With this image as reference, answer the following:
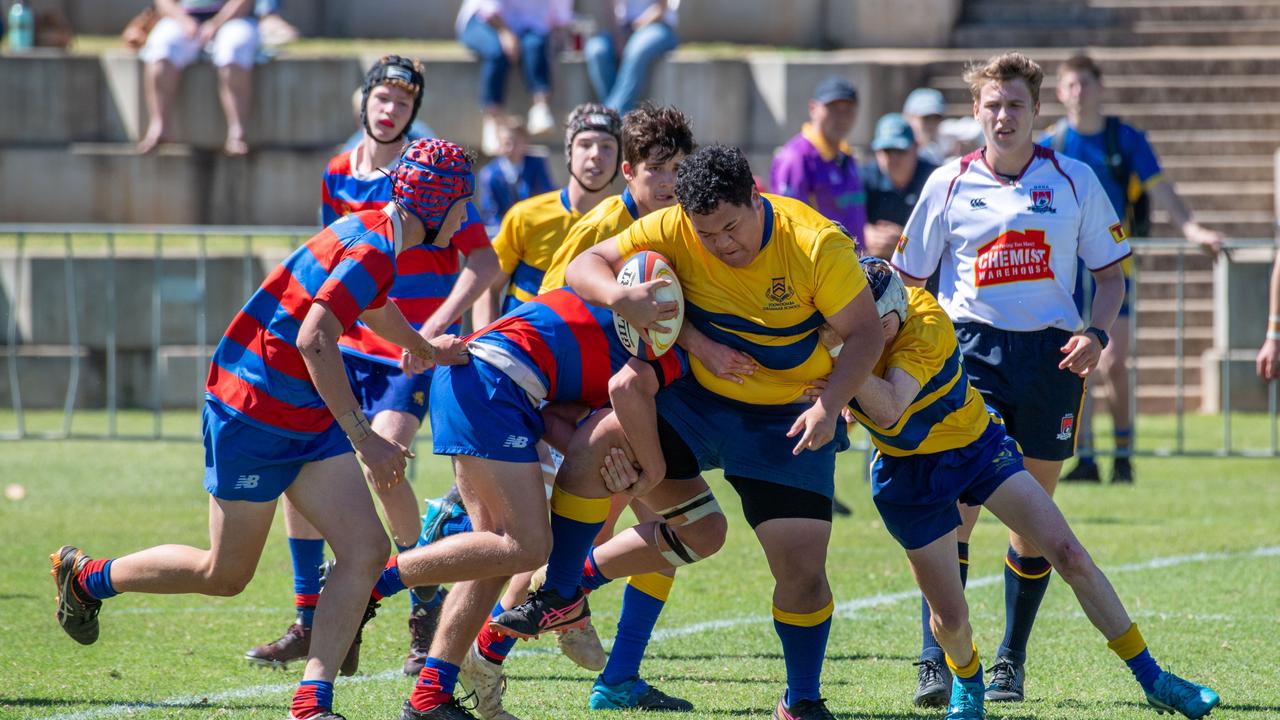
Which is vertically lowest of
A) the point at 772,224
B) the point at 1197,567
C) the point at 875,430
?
the point at 1197,567

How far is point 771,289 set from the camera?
5074 mm

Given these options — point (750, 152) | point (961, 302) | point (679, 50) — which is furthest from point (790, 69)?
point (961, 302)

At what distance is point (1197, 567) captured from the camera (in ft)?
26.3

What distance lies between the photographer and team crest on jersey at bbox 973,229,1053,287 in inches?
238

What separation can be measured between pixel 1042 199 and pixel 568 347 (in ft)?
6.32

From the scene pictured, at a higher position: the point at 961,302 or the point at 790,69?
the point at 790,69

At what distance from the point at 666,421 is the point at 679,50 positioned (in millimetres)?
13705

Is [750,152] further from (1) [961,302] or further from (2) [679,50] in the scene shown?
(1) [961,302]

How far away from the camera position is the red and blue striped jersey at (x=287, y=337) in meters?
5.10

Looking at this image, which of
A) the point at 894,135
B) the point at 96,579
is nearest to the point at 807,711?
the point at 96,579

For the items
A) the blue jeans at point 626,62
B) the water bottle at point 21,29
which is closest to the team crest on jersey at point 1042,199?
the blue jeans at point 626,62

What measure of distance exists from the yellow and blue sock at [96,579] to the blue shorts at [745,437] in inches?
78.1

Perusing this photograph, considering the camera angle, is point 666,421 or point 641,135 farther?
point 641,135

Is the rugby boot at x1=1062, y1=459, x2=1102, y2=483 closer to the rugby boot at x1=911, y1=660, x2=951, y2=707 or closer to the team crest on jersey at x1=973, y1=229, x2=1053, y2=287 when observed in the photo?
the team crest on jersey at x1=973, y1=229, x2=1053, y2=287
